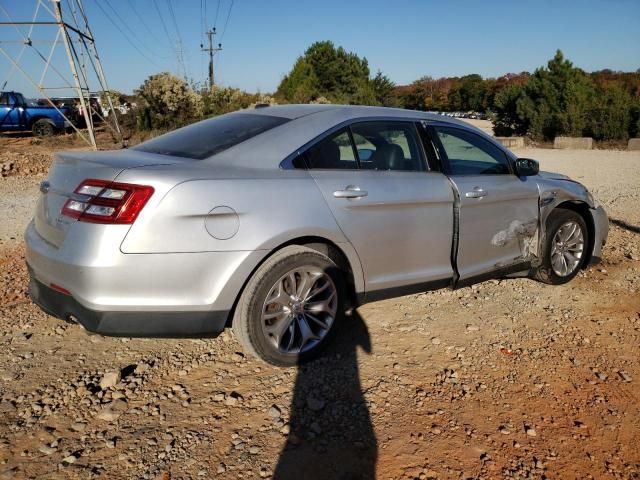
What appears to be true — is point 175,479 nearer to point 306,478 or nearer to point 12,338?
point 306,478

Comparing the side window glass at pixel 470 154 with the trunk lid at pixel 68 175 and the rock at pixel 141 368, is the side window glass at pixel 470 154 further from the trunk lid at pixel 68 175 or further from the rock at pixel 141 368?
the rock at pixel 141 368

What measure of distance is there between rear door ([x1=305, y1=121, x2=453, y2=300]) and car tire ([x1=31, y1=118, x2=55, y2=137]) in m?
19.5

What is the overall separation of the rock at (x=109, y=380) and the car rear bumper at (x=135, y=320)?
42cm

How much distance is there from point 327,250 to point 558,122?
2598 centimetres

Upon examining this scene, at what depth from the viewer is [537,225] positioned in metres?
4.31

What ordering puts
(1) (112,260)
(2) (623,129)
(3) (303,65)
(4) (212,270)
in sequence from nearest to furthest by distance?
1. (1) (112,260)
2. (4) (212,270)
3. (2) (623,129)
4. (3) (303,65)

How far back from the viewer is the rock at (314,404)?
2742 millimetres

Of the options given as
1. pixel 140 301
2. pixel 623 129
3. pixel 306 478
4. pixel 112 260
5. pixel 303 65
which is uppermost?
pixel 303 65

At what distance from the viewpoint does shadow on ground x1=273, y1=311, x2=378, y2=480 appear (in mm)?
2289

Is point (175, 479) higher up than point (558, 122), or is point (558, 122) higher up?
point (558, 122)

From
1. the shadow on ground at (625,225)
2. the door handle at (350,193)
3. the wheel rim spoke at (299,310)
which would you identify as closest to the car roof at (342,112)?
the door handle at (350,193)

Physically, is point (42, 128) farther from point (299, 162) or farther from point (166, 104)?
point (299, 162)

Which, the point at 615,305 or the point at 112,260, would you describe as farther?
the point at 615,305

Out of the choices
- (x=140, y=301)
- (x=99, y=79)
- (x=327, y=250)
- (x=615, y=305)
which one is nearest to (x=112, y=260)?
(x=140, y=301)
